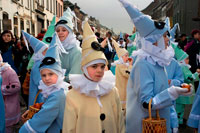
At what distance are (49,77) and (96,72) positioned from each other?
75cm

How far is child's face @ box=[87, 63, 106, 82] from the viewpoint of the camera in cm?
304

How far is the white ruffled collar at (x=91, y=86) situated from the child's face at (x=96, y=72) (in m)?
0.06

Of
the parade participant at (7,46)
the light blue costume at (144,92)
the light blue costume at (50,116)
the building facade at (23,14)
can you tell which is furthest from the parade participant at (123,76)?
the building facade at (23,14)

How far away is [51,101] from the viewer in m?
3.25

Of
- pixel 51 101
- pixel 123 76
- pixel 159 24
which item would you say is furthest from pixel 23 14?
pixel 159 24

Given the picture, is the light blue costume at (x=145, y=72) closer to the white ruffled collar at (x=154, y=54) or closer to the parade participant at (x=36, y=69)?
the white ruffled collar at (x=154, y=54)

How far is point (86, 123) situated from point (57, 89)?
68cm

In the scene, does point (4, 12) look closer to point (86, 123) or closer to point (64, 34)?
point (64, 34)

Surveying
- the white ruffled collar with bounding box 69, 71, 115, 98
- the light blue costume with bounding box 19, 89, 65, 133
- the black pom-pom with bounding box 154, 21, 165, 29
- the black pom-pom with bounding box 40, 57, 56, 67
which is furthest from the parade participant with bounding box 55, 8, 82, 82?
the black pom-pom with bounding box 154, 21, 165, 29

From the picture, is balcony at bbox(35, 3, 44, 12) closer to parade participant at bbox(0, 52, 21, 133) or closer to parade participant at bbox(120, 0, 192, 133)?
parade participant at bbox(0, 52, 21, 133)

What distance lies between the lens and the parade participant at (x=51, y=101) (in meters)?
3.20

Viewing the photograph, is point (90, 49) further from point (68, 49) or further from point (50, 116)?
point (68, 49)

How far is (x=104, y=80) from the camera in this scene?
123 inches

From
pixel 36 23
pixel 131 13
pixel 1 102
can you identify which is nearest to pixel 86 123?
pixel 131 13
